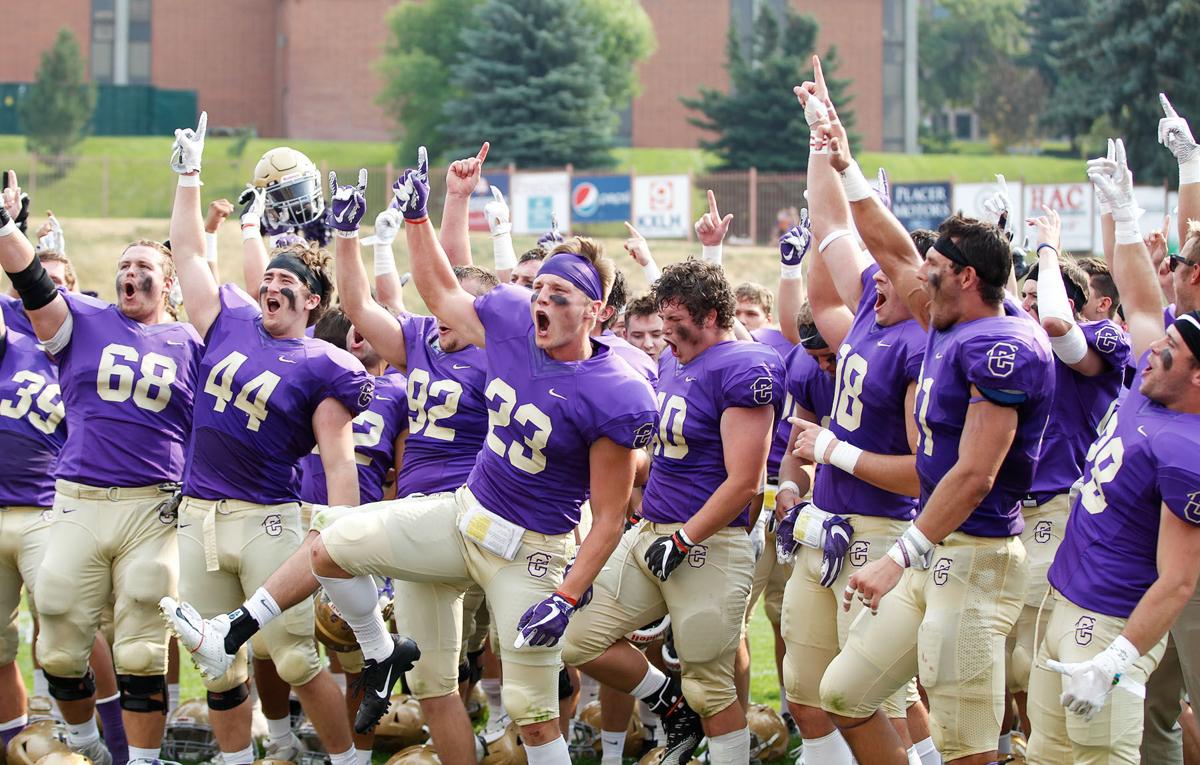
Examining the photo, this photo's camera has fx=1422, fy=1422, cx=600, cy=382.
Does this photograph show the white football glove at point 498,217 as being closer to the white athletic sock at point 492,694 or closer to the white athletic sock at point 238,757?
the white athletic sock at point 492,694

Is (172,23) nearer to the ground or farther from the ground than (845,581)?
farther from the ground

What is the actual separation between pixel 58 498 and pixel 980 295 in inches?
163

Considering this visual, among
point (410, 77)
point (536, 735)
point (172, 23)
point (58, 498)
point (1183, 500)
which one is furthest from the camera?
point (172, 23)

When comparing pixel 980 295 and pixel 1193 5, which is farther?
pixel 1193 5

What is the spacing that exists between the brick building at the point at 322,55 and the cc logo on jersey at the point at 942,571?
172 feet

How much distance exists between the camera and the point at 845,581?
18.2ft

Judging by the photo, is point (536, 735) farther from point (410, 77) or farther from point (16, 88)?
point (16, 88)

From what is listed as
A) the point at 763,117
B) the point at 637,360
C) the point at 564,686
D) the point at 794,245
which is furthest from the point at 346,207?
the point at 763,117

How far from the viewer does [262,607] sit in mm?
5656

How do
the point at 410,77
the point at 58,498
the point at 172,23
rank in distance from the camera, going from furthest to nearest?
the point at 172,23
the point at 410,77
the point at 58,498

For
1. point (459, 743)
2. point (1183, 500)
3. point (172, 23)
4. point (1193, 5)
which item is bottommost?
point (459, 743)

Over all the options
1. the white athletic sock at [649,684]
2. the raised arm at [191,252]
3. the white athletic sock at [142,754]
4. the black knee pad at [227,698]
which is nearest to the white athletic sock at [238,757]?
the black knee pad at [227,698]

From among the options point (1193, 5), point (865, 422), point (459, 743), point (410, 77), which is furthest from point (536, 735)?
point (410, 77)

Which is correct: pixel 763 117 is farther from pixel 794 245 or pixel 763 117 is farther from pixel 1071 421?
pixel 1071 421
